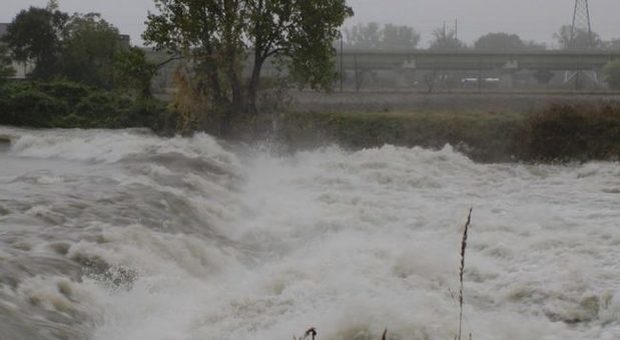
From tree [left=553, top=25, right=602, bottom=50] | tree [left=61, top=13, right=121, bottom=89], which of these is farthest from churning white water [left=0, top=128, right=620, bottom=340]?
tree [left=553, top=25, right=602, bottom=50]

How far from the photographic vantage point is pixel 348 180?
16.7m

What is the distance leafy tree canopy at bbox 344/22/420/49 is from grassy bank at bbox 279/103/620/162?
357ft

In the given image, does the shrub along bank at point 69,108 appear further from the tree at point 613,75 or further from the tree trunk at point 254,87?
the tree at point 613,75

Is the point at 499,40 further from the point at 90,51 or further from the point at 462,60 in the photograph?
the point at 90,51

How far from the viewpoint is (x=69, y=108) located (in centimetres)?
2909

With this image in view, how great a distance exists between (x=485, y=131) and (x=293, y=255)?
1337 cm

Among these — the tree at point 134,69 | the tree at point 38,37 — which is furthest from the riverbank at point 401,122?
the tree at point 38,37

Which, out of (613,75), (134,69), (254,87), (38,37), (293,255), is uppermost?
(38,37)

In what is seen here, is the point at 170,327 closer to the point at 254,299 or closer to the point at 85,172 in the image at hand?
the point at 254,299

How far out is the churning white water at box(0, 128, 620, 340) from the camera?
21.7 feet

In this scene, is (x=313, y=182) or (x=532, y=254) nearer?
(x=532, y=254)

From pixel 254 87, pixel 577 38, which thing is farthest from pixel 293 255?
pixel 577 38

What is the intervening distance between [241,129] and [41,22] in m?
21.3

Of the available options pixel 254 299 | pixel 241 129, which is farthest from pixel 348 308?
pixel 241 129
